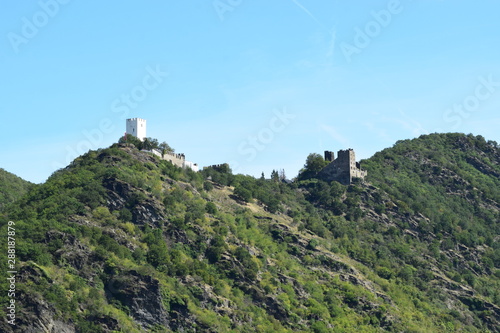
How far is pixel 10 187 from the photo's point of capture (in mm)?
179625

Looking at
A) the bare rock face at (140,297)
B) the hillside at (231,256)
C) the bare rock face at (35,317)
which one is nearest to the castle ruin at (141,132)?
the hillside at (231,256)

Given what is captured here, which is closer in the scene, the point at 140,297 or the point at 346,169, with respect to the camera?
the point at 140,297

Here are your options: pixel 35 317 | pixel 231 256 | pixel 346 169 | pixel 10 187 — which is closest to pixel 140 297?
pixel 35 317

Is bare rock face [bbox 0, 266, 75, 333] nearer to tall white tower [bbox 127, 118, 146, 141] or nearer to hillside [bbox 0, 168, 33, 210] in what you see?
hillside [bbox 0, 168, 33, 210]

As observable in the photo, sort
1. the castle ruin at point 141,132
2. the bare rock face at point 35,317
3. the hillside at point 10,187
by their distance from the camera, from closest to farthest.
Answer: the bare rock face at point 35,317, the castle ruin at point 141,132, the hillside at point 10,187

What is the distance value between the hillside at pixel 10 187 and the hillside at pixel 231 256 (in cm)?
2048

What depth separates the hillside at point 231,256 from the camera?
399 ft

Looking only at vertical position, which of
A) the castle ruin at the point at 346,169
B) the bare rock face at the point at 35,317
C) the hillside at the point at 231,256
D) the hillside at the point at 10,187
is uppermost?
the castle ruin at the point at 346,169

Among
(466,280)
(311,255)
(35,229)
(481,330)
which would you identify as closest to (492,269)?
(466,280)

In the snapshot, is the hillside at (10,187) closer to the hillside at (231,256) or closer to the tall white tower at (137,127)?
the hillside at (231,256)

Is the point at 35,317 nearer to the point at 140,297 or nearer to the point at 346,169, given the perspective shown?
the point at 140,297

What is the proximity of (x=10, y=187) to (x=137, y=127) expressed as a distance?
2959cm

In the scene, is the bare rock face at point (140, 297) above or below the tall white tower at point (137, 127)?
below

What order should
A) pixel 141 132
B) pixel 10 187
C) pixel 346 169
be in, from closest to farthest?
1. pixel 141 132
2. pixel 10 187
3. pixel 346 169
